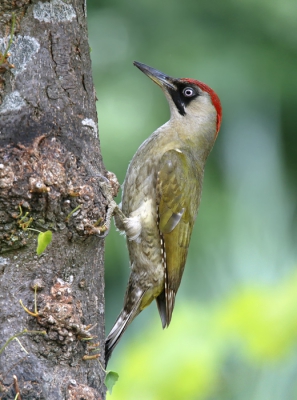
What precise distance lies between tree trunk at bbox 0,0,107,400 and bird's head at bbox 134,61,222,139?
147cm

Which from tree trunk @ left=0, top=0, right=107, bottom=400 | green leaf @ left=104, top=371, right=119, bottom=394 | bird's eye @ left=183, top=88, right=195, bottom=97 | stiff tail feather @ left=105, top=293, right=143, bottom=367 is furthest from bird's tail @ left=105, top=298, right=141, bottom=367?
bird's eye @ left=183, top=88, right=195, bottom=97

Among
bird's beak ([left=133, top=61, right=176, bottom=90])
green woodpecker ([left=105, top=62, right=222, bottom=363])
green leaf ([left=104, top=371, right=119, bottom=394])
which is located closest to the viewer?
green leaf ([left=104, top=371, right=119, bottom=394])

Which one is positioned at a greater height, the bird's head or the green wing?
the bird's head

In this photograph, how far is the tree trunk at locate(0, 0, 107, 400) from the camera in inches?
94.3

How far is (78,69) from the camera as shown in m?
2.71

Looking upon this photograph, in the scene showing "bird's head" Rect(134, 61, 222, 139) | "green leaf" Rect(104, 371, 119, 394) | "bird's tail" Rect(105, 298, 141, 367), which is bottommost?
"bird's tail" Rect(105, 298, 141, 367)

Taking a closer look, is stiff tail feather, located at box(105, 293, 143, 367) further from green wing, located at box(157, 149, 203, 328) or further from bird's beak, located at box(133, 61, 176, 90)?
bird's beak, located at box(133, 61, 176, 90)

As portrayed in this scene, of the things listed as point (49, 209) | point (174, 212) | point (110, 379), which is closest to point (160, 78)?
point (174, 212)

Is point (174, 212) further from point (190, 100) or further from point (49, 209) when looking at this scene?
point (49, 209)

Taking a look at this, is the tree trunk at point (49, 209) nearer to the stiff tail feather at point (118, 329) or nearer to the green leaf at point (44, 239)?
the green leaf at point (44, 239)

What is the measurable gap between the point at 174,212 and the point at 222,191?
144 cm

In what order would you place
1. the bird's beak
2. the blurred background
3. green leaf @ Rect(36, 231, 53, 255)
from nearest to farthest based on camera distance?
1. green leaf @ Rect(36, 231, 53, 255)
2. the blurred background
3. the bird's beak

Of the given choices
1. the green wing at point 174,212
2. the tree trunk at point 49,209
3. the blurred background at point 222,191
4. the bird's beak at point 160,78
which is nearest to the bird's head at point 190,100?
the bird's beak at point 160,78

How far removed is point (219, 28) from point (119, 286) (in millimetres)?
2383
